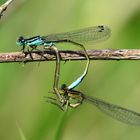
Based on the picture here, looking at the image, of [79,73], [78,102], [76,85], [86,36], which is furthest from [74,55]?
[79,73]

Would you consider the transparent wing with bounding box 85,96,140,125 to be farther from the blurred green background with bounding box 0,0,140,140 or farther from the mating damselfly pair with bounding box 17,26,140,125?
the blurred green background with bounding box 0,0,140,140

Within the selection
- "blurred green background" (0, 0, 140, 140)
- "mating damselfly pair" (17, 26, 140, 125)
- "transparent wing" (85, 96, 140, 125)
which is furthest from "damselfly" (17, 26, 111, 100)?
"blurred green background" (0, 0, 140, 140)

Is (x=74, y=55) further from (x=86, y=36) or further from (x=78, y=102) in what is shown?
(x=86, y=36)

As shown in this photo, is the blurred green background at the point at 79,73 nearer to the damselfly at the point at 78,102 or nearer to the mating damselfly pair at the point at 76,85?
the mating damselfly pair at the point at 76,85

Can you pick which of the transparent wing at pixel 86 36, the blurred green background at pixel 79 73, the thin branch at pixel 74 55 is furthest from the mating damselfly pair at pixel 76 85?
the blurred green background at pixel 79 73

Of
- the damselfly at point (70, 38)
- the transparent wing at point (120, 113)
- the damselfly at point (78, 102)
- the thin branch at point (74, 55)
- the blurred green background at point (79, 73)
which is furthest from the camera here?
the blurred green background at point (79, 73)

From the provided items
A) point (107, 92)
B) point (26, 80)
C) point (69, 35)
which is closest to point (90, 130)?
point (107, 92)
